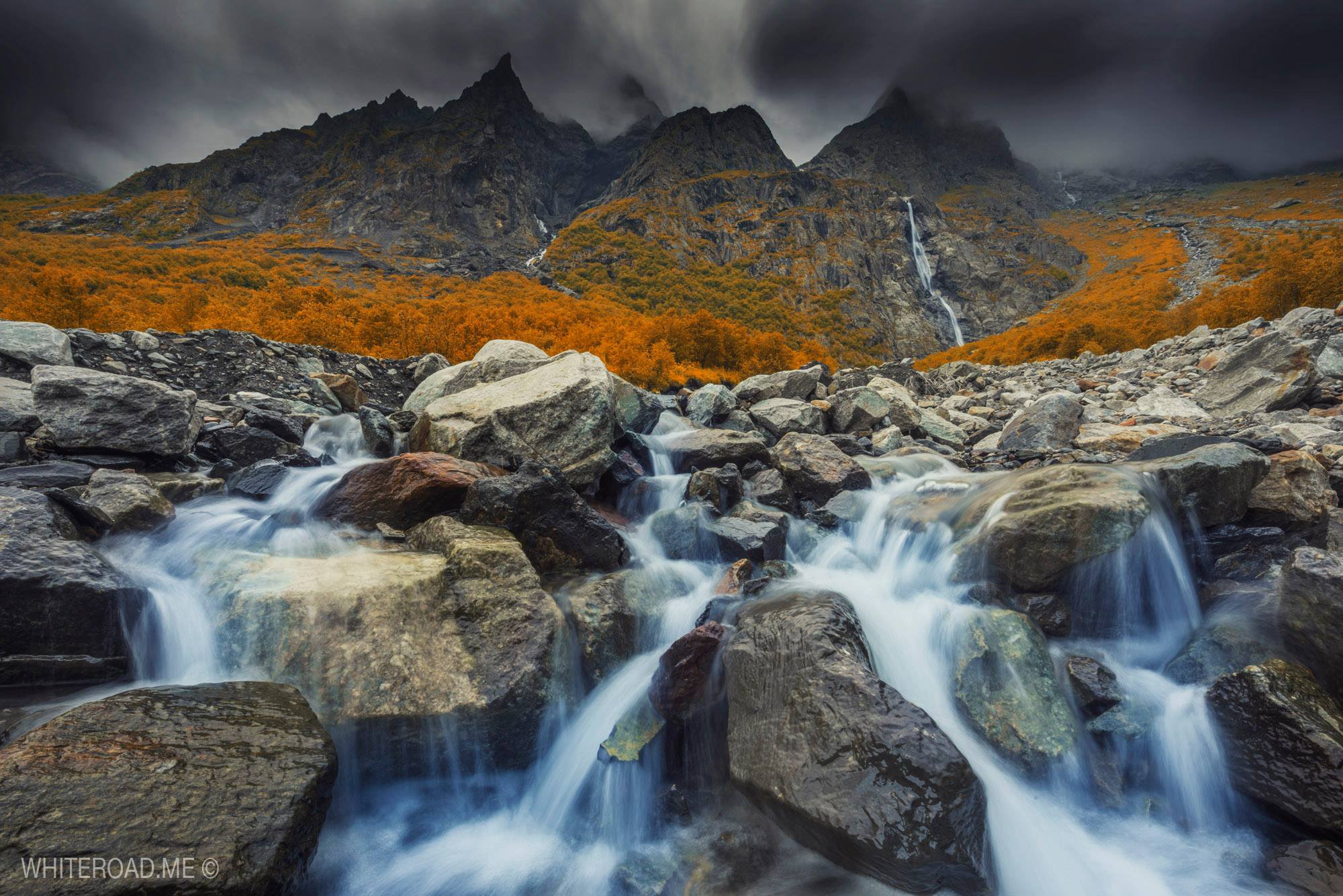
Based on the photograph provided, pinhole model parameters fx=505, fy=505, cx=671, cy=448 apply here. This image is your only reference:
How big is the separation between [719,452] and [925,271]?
92233 mm

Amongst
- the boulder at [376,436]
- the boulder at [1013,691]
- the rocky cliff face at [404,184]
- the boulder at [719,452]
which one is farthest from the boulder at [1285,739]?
the rocky cliff face at [404,184]

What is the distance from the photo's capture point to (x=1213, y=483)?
4.88 metres

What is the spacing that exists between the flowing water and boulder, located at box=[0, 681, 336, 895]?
0.67 metres

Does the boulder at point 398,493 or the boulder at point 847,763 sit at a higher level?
the boulder at point 398,493

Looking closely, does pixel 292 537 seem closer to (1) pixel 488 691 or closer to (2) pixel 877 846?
(1) pixel 488 691

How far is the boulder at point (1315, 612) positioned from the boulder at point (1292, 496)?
1.69 m

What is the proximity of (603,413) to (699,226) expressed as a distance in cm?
8171

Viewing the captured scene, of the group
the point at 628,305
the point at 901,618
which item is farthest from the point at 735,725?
the point at 628,305

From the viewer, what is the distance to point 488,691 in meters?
3.75

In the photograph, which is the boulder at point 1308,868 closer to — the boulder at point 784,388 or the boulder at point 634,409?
the boulder at point 634,409

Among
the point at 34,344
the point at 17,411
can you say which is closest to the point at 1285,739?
the point at 17,411

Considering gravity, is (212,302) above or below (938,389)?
above

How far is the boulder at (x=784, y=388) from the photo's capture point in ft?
46.7

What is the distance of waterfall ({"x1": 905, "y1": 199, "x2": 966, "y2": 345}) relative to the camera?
79438 millimetres
